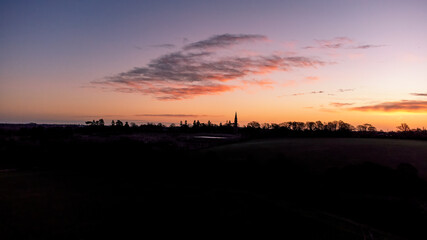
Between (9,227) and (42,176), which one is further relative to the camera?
(42,176)

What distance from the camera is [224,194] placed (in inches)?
1593

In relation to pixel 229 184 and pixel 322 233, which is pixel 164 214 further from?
pixel 229 184

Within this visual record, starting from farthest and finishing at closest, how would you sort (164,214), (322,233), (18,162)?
(18,162) → (164,214) → (322,233)

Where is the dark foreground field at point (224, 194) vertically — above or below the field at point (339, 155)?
below

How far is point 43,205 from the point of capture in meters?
31.8

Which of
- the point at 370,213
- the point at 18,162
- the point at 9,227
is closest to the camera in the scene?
the point at 9,227

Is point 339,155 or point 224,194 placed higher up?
point 339,155

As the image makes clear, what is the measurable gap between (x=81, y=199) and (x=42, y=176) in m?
23.7

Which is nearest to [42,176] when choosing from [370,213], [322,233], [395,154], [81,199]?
[81,199]

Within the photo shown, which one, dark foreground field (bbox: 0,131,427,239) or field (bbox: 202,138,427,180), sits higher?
field (bbox: 202,138,427,180)

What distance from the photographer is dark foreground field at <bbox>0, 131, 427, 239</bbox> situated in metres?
26.1

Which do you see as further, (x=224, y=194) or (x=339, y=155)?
(x=339, y=155)

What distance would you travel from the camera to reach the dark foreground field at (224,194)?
2608cm

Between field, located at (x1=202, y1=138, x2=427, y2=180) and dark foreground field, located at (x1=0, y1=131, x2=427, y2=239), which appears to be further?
field, located at (x1=202, y1=138, x2=427, y2=180)
